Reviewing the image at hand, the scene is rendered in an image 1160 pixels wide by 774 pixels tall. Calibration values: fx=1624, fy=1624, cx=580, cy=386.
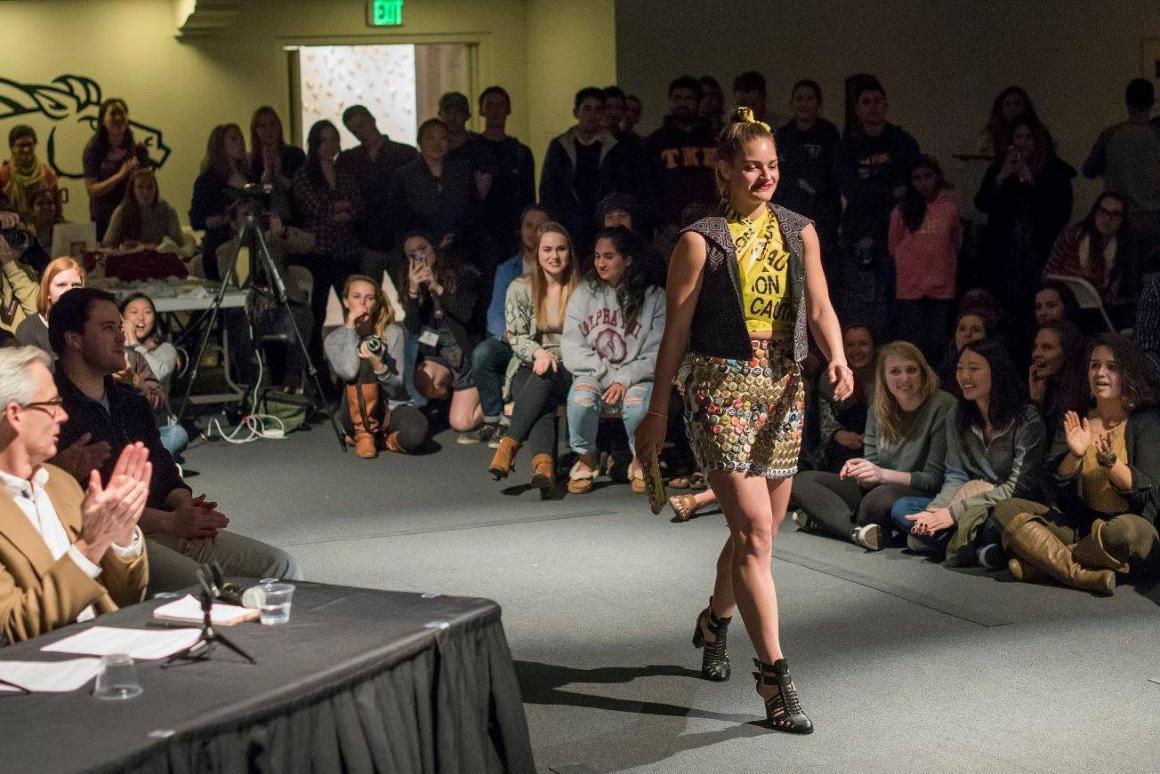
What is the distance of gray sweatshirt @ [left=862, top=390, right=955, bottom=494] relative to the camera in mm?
5488

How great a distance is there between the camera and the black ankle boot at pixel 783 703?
3.63 metres

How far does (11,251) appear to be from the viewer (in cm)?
746

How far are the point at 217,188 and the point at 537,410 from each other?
3.36 meters

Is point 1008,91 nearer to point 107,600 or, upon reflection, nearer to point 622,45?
point 622,45

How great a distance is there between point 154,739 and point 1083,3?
851cm

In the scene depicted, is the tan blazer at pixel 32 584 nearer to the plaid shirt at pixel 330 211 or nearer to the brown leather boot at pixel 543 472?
the brown leather boot at pixel 543 472

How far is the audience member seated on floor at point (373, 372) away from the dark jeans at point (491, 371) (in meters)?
0.35

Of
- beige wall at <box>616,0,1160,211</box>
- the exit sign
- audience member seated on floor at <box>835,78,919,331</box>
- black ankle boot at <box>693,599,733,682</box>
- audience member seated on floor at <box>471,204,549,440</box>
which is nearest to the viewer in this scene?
black ankle boot at <box>693,599,733,682</box>

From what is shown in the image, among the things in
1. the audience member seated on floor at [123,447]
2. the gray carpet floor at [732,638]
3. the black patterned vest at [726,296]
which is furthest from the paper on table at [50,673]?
the black patterned vest at [726,296]

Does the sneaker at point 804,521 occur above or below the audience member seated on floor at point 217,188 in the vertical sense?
below

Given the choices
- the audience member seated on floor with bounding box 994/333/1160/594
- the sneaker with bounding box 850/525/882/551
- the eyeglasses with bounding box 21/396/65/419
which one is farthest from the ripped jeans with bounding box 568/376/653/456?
the eyeglasses with bounding box 21/396/65/419

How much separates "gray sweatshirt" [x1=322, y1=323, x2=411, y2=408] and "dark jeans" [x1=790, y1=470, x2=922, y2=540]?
2.41 metres

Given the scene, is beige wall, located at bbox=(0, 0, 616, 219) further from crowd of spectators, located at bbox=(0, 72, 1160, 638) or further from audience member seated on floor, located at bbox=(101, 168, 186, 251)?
audience member seated on floor, located at bbox=(101, 168, 186, 251)

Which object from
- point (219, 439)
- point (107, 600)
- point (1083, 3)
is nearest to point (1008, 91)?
point (1083, 3)
